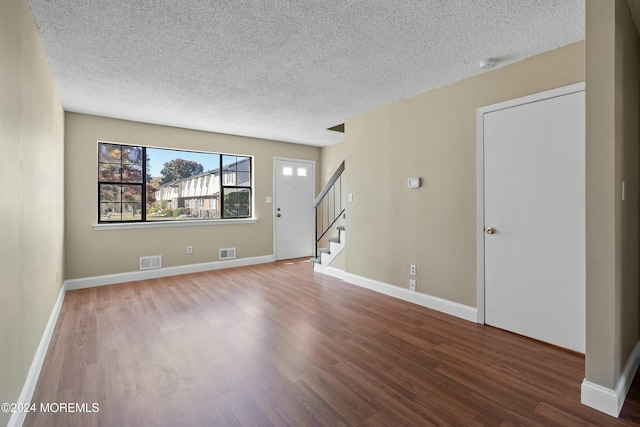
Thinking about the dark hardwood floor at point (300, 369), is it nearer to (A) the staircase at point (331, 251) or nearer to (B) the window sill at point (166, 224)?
(B) the window sill at point (166, 224)

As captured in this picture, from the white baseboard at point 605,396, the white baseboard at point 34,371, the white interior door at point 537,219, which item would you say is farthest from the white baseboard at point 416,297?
the white baseboard at point 34,371

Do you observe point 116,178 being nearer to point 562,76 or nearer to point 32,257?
point 32,257

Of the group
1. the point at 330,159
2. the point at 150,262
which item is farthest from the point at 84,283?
the point at 330,159

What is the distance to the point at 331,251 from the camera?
488cm

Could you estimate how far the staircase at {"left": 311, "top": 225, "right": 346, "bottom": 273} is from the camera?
15.6 ft

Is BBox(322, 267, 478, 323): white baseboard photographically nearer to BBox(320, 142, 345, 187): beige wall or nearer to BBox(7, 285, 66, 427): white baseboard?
BBox(320, 142, 345, 187): beige wall

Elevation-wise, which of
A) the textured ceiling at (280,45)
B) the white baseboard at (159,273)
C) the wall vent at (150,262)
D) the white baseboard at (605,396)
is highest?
the textured ceiling at (280,45)

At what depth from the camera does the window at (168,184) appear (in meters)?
4.44

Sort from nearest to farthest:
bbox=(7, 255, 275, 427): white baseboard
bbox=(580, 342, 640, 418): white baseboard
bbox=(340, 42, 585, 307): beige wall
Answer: bbox=(580, 342, 640, 418): white baseboard
bbox=(7, 255, 275, 427): white baseboard
bbox=(340, 42, 585, 307): beige wall

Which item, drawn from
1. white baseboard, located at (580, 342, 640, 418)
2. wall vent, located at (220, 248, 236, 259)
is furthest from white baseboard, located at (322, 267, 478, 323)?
wall vent, located at (220, 248, 236, 259)

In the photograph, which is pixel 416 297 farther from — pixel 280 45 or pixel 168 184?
pixel 168 184

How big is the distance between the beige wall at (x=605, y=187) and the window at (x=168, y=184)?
502 cm

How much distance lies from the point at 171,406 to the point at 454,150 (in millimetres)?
3175

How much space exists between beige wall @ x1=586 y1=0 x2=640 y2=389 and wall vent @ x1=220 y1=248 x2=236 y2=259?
4934mm
